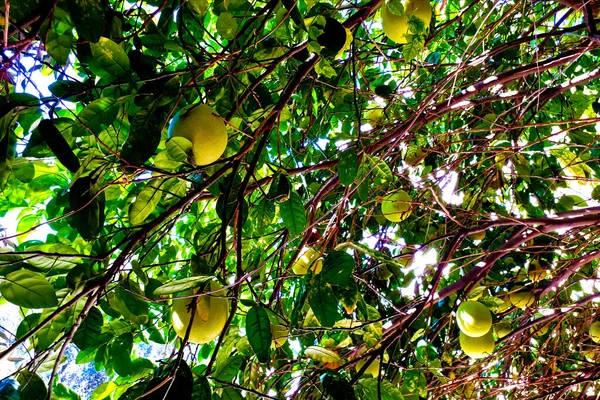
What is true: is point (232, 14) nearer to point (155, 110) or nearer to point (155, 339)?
point (155, 110)

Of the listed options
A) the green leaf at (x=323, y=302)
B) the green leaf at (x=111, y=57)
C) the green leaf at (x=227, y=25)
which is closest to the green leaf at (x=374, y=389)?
the green leaf at (x=323, y=302)

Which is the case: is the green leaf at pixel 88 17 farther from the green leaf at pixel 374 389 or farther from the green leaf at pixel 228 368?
the green leaf at pixel 374 389

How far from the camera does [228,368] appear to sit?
125 centimetres

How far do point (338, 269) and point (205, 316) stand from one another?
332 mm

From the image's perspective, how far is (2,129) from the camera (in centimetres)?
86

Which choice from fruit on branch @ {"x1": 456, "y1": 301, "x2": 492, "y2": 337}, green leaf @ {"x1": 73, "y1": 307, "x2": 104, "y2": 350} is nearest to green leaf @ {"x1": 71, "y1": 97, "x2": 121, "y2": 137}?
green leaf @ {"x1": 73, "y1": 307, "x2": 104, "y2": 350}

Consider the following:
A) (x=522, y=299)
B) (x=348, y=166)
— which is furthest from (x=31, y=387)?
(x=522, y=299)

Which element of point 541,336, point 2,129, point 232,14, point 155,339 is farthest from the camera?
point 541,336

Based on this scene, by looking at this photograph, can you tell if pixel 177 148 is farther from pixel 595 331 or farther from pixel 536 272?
pixel 595 331

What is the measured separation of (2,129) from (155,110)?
325mm

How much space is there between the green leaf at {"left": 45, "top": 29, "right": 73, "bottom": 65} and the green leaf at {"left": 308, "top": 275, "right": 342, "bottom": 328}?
729 millimetres

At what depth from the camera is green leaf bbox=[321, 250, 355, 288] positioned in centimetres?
101

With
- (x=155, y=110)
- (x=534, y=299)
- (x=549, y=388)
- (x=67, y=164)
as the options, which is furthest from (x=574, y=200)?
(x=67, y=164)

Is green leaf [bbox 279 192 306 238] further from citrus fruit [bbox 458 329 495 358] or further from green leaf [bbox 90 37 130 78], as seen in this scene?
citrus fruit [bbox 458 329 495 358]
